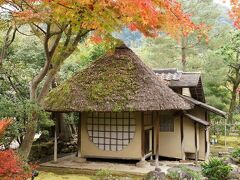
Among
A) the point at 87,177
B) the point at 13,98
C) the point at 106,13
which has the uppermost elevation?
the point at 106,13

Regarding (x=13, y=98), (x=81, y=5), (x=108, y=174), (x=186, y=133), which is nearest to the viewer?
(x=81, y=5)

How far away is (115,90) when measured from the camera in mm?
13000

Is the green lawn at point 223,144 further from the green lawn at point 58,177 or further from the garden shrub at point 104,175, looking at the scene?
the green lawn at point 58,177

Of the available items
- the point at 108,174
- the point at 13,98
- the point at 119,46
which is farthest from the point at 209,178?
the point at 13,98

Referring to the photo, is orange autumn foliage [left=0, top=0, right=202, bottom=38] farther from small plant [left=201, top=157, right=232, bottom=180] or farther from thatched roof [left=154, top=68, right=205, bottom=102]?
thatched roof [left=154, top=68, right=205, bottom=102]

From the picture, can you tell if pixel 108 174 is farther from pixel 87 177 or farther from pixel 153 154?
pixel 153 154

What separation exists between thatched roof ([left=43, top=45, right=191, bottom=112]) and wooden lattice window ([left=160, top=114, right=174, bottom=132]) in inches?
68.9

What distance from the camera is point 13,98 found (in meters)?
12.2

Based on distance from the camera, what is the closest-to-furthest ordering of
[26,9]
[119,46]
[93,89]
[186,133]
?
1. [26,9]
2. [93,89]
3. [119,46]
4. [186,133]

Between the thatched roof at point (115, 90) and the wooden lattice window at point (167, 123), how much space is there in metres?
1.75

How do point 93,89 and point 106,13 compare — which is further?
point 93,89

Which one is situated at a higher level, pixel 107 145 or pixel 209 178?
pixel 107 145

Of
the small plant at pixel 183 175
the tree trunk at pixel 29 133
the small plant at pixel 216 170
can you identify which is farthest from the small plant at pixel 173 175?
the tree trunk at pixel 29 133

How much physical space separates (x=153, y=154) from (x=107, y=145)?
8.01 ft
